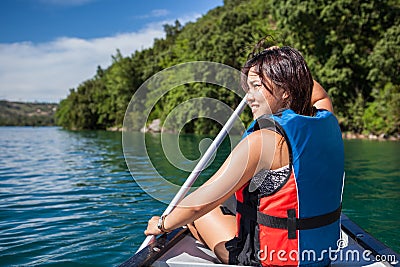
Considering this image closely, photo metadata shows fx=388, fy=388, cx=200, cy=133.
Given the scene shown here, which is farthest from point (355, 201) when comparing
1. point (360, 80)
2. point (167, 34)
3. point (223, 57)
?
point (167, 34)

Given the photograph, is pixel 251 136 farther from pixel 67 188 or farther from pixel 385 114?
pixel 385 114

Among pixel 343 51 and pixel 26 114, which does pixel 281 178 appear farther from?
pixel 26 114

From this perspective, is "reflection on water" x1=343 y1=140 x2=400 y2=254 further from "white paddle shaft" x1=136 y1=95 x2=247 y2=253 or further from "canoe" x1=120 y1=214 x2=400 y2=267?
"white paddle shaft" x1=136 y1=95 x2=247 y2=253

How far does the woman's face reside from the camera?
5.92ft

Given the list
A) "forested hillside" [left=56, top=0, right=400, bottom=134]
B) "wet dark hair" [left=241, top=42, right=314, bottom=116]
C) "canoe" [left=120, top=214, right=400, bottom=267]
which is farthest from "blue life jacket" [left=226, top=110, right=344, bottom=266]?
"forested hillside" [left=56, top=0, right=400, bottom=134]

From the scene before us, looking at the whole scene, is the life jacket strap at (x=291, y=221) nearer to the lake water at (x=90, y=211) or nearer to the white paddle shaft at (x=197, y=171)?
the white paddle shaft at (x=197, y=171)

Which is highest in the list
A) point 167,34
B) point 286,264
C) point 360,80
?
point 167,34

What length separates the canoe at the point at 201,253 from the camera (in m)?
1.97

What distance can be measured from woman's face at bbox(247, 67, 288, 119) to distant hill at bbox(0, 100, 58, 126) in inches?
3375

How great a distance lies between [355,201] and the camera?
17.2ft

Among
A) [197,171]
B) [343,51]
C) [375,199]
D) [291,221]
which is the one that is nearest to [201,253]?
[197,171]

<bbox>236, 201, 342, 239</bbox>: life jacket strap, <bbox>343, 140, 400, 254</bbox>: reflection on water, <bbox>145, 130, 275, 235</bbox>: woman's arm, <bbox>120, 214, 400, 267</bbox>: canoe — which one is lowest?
<bbox>343, 140, 400, 254</bbox>: reflection on water

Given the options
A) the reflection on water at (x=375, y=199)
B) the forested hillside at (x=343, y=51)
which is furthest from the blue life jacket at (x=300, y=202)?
the forested hillside at (x=343, y=51)

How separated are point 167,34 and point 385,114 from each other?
122ft
